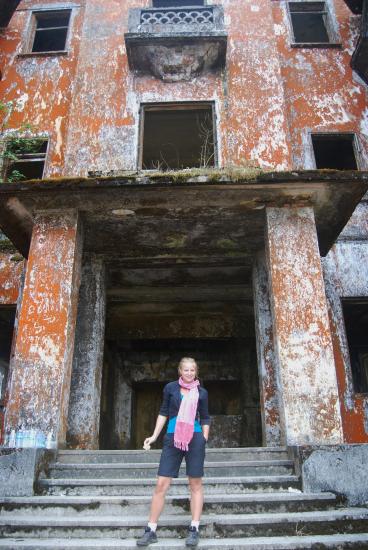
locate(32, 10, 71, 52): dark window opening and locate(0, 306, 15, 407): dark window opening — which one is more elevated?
locate(32, 10, 71, 52): dark window opening

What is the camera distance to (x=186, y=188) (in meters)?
6.53

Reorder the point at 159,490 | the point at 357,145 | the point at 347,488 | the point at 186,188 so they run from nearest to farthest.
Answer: the point at 159,490 < the point at 347,488 < the point at 186,188 < the point at 357,145

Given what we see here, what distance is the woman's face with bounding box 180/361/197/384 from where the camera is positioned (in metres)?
4.23

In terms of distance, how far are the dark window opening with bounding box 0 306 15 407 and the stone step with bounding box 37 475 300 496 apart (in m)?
4.97

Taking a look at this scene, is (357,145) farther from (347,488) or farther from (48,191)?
(347,488)

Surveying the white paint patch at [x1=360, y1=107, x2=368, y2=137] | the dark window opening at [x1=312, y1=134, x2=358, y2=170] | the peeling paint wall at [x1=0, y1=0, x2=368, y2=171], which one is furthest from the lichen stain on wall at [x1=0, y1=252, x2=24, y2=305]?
the white paint patch at [x1=360, y1=107, x2=368, y2=137]

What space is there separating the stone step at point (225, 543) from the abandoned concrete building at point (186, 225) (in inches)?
7.3

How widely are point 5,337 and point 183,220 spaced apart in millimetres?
6992

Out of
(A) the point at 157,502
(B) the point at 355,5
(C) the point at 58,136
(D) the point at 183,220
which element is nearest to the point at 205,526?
(A) the point at 157,502

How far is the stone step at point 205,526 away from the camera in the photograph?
410 cm

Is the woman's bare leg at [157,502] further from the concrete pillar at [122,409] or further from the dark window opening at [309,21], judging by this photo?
the dark window opening at [309,21]

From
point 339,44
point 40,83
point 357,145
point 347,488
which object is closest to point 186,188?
point 347,488

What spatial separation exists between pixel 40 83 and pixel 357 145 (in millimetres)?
7510

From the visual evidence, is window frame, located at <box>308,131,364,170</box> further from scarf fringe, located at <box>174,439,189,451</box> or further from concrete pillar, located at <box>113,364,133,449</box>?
scarf fringe, located at <box>174,439,189,451</box>
